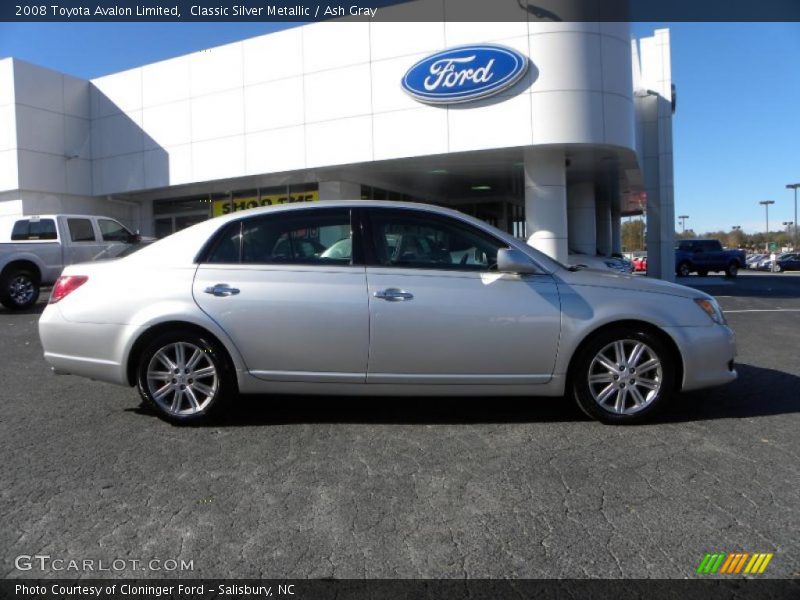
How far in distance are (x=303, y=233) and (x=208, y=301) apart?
0.87 m

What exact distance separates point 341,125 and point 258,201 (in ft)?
15.3

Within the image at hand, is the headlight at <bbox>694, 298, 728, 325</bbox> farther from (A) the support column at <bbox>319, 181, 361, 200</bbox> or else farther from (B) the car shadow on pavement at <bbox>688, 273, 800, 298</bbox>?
(B) the car shadow on pavement at <bbox>688, 273, 800, 298</bbox>

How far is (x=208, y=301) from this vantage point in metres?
4.43

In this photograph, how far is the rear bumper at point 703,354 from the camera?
4402mm

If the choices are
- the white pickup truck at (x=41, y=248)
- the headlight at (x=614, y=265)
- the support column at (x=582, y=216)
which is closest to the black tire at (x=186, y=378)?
the white pickup truck at (x=41, y=248)

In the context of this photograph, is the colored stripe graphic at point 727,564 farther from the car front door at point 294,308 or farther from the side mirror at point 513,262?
the car front door at point 294,308

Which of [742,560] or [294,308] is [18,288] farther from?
[742,560]

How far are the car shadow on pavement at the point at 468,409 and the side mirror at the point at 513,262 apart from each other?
116 centimetres

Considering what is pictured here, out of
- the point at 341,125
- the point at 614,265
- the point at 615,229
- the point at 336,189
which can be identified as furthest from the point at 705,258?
the point at 341,125

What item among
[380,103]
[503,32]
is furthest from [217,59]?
[503,32]

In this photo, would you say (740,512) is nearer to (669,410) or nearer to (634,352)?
(634,352)

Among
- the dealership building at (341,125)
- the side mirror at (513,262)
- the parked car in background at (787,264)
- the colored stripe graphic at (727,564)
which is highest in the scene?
the dealership building at (341,125)

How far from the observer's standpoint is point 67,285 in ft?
15.6

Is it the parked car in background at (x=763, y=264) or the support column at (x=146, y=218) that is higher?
the support column at (x=146, y=218)
